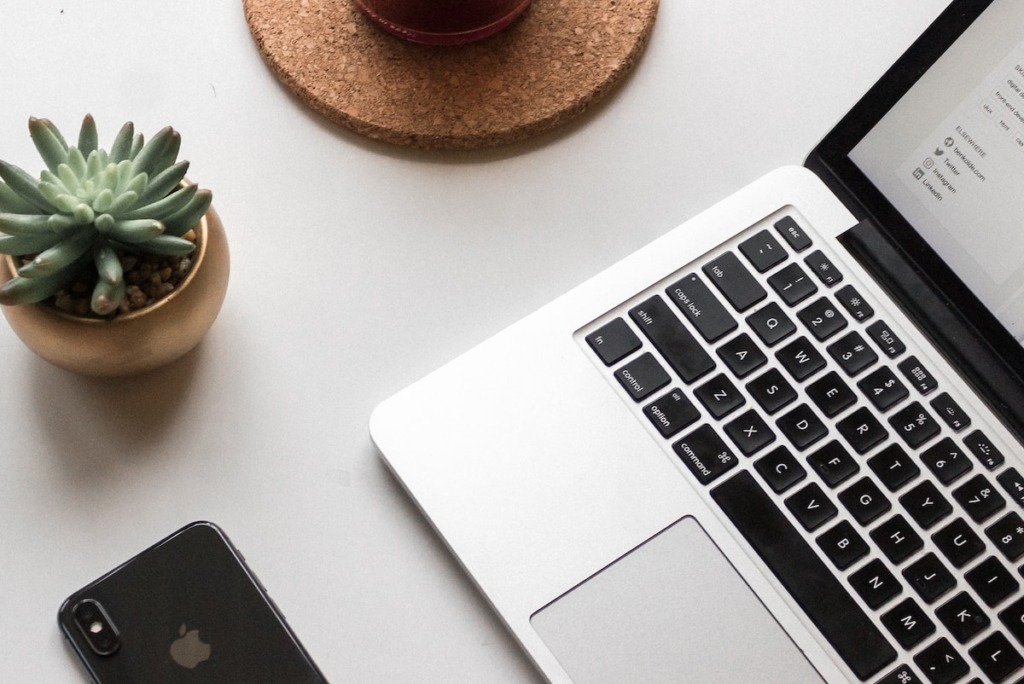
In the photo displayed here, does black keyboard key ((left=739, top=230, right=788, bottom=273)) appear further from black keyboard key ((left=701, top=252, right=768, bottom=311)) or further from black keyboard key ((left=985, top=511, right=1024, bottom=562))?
black keyboard key ((left=985, top=511, right=1024, bottom=562))

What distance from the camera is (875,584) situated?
1.70 ft

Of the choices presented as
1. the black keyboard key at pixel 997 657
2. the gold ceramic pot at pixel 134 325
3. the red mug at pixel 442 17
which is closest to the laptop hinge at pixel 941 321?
the black keyboard key at pixel 997 657

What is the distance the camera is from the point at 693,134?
2.15ft

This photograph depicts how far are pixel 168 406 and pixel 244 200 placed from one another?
13cm

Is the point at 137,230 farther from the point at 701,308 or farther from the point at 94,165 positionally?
the point at 701,308

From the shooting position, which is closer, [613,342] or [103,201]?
[103,201]

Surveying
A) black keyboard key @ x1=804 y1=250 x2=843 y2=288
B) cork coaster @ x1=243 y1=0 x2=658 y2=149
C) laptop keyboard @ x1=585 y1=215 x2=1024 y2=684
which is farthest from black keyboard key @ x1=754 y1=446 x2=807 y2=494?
cork coaster @ x1=243 y1=0 x2=658 y2=149

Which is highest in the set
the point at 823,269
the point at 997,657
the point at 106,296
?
the point at 106,296

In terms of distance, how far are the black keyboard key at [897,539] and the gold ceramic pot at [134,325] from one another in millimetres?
350

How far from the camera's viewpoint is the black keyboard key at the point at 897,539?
0.53 metres

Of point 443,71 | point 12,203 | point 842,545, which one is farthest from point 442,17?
point 842,545

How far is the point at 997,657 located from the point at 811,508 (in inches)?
4.4

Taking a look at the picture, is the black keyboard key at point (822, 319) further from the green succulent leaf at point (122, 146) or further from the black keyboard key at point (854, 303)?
the green succulent leaf at point (122, 146)

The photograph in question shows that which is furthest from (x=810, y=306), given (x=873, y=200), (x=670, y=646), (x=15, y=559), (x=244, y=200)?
(x=15, y=559)
